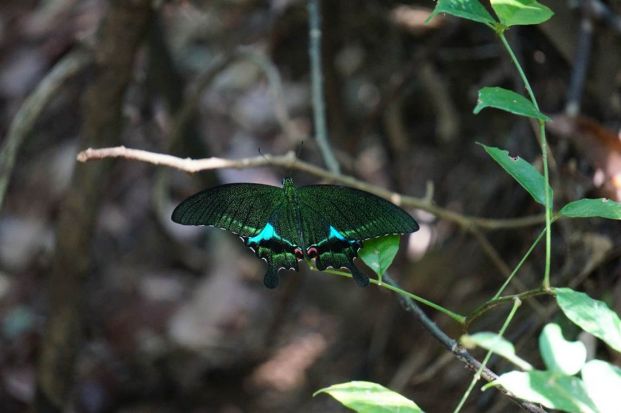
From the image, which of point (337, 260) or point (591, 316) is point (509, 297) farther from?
point (337, 260)

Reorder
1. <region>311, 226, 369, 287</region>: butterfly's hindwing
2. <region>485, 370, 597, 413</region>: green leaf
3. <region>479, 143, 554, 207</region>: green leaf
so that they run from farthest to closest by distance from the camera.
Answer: <region>311, 226, 369, 287</region>: butterfly's hindwing
<region>479, 143, 554, 207</region>: green leaf
<region>485, 370, 597, 413</region>: green leaf

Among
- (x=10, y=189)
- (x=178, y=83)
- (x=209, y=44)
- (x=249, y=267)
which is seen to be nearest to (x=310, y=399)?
(x=249, y=267)

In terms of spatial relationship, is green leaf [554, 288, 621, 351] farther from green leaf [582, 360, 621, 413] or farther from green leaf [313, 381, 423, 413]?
green leaf [313, 381, 423, 413]

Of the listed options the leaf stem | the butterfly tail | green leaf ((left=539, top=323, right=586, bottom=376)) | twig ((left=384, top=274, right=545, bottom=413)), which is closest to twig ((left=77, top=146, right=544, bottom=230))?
the butterfly tail

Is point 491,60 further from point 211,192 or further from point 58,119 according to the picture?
point 58,119

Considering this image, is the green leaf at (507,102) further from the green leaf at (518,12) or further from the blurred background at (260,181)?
the blurred background at (260,181)

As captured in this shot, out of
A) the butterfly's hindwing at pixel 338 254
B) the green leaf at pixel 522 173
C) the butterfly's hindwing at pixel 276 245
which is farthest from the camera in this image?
the butterfly's hindwing at pixel 276 245

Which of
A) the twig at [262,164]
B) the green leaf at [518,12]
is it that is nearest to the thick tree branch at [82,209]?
the twig at [262,164]
